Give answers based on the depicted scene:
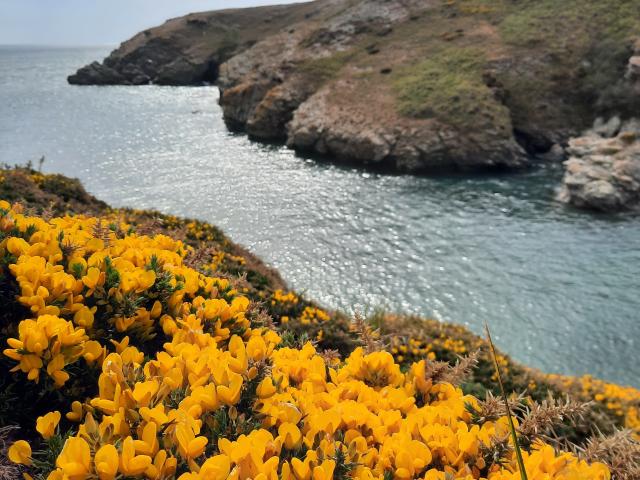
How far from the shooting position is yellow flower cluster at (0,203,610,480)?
207cm

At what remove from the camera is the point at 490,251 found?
81.7 ft

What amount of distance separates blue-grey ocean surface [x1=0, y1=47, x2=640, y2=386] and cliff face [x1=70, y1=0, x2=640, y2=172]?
151 inches

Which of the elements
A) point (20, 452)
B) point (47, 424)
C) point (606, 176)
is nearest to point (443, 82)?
point (606, 176)

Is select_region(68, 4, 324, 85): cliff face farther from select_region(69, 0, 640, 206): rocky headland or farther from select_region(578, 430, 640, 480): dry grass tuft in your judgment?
select_region(578, 430, 640, 480): dry grass tuft

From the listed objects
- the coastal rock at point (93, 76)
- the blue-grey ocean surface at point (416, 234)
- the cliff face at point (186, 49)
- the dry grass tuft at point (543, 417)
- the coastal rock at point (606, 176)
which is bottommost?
the blue-grey ocean surface at point (416, 234)

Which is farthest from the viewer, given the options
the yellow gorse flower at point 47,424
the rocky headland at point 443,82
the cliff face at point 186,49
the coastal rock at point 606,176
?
the cliff face at point 186,49

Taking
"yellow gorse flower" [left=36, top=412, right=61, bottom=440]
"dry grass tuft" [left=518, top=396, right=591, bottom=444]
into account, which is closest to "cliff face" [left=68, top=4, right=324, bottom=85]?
"yellow gorse flower" [left=36, top=412, right=61, bottom=440]

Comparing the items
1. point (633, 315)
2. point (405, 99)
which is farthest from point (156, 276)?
point (405, 99)

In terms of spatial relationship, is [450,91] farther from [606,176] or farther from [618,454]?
[618,454]

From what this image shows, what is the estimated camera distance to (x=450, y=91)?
45.9 metres

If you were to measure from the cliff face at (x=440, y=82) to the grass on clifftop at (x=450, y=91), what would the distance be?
0.44ft

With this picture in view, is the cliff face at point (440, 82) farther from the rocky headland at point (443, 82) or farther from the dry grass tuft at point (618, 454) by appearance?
the dry grass tuft at point (618, 454)

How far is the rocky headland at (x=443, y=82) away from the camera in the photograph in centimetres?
4103

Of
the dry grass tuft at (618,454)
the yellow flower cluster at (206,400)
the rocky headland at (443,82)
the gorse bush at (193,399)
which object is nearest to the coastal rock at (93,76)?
the rocky headland at (443,82)
